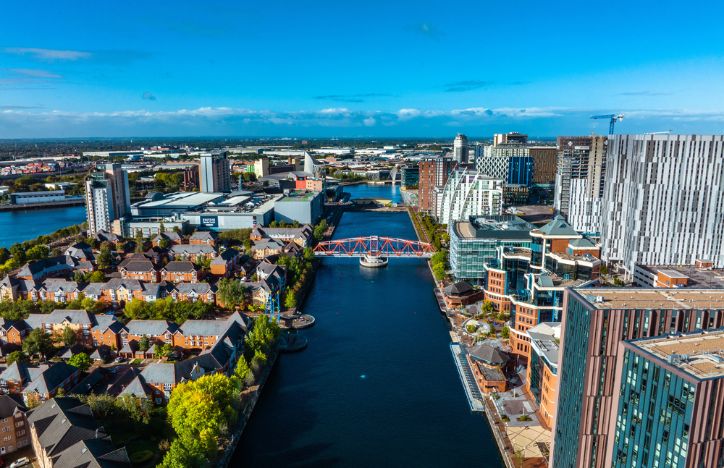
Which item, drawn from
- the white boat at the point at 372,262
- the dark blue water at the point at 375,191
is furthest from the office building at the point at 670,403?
the dark blue water at the point at 375,191

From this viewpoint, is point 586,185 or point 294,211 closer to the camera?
point 586,185

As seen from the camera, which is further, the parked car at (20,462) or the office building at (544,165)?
the office building at (544,165)

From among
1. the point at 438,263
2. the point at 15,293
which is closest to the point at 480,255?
the point at 438,263

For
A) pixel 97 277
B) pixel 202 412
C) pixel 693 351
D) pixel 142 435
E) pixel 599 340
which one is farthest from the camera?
pixel 97 277

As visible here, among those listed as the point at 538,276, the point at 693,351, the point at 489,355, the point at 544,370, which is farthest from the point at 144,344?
the point at 693,351

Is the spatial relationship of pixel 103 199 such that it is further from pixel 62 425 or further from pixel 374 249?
pixel 62 425

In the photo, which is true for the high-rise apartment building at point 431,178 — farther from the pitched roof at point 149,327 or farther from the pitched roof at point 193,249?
the pitched roof at point 149,327

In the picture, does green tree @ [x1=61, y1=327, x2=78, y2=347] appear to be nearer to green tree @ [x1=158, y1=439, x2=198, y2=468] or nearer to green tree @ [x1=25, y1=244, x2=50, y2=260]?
green tree @ [x1=158, y1=439, x2=198, y2=468]
